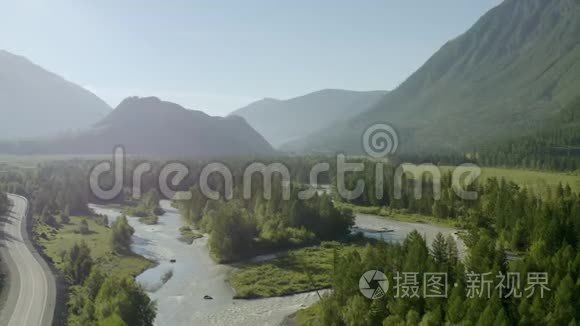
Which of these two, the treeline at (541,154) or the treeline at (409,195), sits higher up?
the treeline at (541,154)

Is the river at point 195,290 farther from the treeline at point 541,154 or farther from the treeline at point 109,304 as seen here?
the treeline at point 541,154

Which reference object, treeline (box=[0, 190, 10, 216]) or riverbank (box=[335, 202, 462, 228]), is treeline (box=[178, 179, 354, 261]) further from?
treeline (box=[0, 190, 10, 216])

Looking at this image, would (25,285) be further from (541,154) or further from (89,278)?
(541,154)

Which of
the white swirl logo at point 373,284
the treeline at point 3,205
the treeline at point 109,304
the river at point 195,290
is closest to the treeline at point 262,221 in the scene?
the river at point 195,290

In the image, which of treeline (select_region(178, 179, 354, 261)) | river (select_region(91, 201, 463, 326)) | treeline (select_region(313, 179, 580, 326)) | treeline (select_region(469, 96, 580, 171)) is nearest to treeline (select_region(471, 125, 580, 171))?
treeline (select_region(469, 96, 580, 171))

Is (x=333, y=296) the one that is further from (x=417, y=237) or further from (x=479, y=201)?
(x=479, y=201)

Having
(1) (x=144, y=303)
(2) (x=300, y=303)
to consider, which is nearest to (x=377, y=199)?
(2) (x=300, y=303)

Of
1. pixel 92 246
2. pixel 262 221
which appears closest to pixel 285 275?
pixel 262 221
